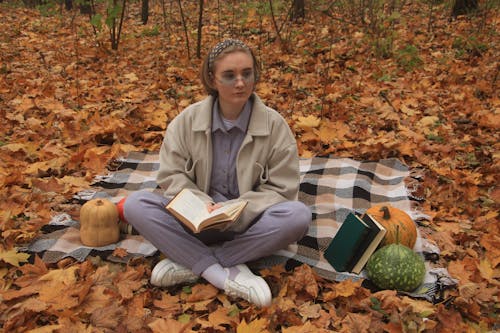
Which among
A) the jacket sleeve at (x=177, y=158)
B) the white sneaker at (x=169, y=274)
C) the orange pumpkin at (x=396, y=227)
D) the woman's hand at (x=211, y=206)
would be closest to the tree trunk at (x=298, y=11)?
the jacket sleeve at (x=177, y=158)

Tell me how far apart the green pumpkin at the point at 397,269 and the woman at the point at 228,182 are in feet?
1.52

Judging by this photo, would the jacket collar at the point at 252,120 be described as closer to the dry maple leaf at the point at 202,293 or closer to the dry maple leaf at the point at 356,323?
the dry maple leaf at the point at 202,293

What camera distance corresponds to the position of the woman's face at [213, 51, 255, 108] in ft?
8.63

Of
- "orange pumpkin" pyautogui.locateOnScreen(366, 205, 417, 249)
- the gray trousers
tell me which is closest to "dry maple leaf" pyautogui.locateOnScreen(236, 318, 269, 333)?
the gray trousers

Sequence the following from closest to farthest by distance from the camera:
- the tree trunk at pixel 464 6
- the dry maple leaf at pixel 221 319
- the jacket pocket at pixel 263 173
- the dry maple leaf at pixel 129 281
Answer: the dry maple leaf at pixel 221 319
the dry maple leaf at pixel 129 281
the jacket pocket at pixel 263 173
the tree trunk at pixel 464 6

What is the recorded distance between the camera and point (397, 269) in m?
2.53

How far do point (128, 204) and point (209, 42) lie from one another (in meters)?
5.81

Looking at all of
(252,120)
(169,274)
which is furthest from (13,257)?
(252,120)

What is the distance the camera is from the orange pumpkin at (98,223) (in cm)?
298

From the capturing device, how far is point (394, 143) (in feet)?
14.1

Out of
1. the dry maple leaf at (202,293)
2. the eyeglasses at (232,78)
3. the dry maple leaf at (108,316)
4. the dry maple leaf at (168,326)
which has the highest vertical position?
the eyeglasses at (232,78)

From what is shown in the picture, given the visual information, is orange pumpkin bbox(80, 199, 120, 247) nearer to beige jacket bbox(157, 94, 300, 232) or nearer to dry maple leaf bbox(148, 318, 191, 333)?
beige jacket bbox(157, 94, 300, 232)

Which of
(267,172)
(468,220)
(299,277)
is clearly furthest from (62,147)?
(468,220)

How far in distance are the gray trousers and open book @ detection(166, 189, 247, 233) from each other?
0.22 m
